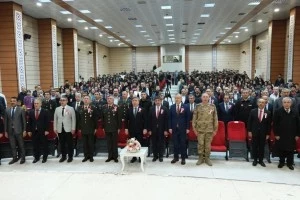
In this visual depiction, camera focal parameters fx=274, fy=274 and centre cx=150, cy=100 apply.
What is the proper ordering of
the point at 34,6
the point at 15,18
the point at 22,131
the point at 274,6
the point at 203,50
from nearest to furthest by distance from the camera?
the point at 22,131
the point at 15,18
the point at 34,6
the point at 274,6
the point at 203,50

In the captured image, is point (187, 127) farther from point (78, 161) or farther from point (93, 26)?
point (93, 26)

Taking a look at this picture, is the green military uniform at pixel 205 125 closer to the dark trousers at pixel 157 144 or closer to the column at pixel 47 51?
the dark trousers at pixel 157 144

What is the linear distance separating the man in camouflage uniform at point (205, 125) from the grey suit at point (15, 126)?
4.08m

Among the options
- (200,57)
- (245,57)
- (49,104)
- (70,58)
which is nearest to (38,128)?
(49,104)

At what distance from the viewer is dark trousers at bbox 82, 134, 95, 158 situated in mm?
6613

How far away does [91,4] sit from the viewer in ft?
41.7

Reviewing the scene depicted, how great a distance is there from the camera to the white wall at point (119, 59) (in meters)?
35.2

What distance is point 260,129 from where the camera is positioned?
607 cm

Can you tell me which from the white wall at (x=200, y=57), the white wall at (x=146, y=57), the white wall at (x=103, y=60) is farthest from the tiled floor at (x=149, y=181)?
the white wall at (x=146, y=57)

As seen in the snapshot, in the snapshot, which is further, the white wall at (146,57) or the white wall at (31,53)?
the white wall at (146,57)

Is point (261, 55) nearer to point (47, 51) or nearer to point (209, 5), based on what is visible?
point (209, 5)

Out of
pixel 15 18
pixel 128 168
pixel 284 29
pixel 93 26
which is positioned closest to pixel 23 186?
pixel 128 168

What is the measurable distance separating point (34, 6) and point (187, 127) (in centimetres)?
1012

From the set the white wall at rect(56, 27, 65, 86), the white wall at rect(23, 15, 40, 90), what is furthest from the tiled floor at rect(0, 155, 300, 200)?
the white wall at rect(56, 27, 65, 86)
